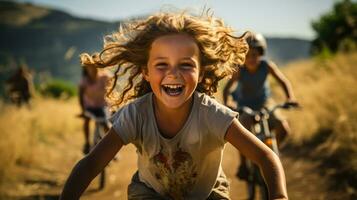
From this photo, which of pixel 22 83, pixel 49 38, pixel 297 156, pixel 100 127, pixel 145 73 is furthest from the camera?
pixel 49 38

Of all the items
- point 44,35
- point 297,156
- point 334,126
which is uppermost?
point 334,126

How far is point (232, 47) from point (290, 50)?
133m

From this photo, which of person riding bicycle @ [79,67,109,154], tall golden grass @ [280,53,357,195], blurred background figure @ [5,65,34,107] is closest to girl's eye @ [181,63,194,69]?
tall golden grass @ [280,53,357,195]

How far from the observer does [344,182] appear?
618cm

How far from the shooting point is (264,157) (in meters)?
2.43

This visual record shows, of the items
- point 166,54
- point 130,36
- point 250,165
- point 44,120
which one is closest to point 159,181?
point 166,54

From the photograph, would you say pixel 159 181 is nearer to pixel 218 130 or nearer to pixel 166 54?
pixel 218 130

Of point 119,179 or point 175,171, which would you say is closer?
point 175,171

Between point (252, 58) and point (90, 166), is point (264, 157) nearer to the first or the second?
point (90, 166)

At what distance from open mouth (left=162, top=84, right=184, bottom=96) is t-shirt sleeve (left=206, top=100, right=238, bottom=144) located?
0.21 metres

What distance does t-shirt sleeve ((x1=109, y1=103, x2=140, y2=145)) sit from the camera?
8.85 feet

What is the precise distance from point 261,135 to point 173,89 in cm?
240

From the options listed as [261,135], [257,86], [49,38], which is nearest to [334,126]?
[257,86]

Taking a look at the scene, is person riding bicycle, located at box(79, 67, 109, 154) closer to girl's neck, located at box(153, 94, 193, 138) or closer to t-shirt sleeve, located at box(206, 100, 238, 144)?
girl's neck, located at box(153, 94, 193, 138)
